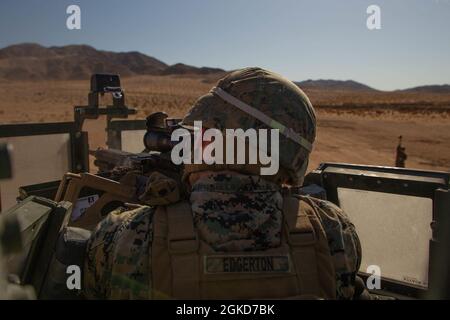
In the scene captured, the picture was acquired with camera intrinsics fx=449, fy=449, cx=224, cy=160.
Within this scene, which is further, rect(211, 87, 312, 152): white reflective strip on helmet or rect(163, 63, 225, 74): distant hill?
rect(163, 63, 225, 74): distant hill

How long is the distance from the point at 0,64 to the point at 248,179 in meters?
130

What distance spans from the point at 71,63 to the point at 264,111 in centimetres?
13609

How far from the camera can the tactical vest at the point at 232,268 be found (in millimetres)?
1629

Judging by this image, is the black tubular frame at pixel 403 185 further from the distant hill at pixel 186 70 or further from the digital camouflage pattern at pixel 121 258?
the distant hill at pixel 186 70

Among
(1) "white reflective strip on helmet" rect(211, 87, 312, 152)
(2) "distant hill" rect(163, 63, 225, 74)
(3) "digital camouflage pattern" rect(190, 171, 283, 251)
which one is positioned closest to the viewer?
(3) "digital camouflage pattern" rect(190, 171, 283, 251)

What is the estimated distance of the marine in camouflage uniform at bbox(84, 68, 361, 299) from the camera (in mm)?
1725

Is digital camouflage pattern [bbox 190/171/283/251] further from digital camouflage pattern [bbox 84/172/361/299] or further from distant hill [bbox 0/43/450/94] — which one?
distant hill [bbox 0/43/450/94]

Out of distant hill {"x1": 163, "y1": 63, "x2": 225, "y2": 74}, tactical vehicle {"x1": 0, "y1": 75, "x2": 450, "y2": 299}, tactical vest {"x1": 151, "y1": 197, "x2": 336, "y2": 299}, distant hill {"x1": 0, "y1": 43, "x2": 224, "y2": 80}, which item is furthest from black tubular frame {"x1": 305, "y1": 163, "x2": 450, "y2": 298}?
distant hill {"x1": 163, "y1": 63, "x2": 225, "y2": 74}

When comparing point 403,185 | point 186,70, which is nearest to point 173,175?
point 403,185

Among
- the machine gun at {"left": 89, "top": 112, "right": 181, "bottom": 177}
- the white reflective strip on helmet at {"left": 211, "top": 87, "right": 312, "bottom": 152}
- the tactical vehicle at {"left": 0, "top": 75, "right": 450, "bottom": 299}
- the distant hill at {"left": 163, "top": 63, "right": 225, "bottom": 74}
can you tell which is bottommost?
the tactical vehicle at {"left": 0, "top": 75, "right": 450, "bottom": 299}

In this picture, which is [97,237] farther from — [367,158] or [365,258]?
[367,158]

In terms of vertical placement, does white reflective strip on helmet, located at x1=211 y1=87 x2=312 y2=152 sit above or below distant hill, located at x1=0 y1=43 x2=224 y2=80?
below

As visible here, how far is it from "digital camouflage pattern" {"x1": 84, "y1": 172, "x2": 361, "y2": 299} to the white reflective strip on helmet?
0.86 feet
